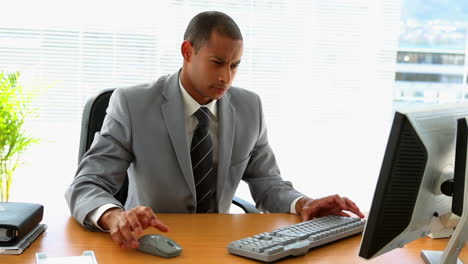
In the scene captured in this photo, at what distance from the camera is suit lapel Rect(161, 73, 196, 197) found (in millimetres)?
2158

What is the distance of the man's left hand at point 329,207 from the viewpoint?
6.45 ft

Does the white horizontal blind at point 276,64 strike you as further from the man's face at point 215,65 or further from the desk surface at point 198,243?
the desk surface at point 198,243

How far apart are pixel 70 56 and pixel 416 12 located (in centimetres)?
254

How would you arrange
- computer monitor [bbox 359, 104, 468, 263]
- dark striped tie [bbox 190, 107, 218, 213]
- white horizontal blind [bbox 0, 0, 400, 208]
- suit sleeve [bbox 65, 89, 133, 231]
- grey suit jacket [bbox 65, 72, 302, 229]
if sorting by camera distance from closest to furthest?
computer monitor [bbox 359, 104, 468, 263] → suit sleeve [bbox 65, 89, 133, 231] → grey suit jacket [bbox 65, 72, 302, 229] → dark striped tie [bbox 190, 107, 218, 213] → white horizontal blind [bbox 0, 0, 400, 208]

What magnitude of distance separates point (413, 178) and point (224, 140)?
1062mm

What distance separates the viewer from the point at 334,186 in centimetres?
463

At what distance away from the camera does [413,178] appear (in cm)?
129

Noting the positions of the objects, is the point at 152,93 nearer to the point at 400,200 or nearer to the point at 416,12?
the point at 400,200

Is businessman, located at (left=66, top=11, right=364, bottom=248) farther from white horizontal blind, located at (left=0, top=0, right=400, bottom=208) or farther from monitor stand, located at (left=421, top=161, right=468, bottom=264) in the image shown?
white horizontal blind, located at (left=0, top=0, right=400, bottom=208)

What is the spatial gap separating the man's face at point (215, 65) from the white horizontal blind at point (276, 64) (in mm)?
2060

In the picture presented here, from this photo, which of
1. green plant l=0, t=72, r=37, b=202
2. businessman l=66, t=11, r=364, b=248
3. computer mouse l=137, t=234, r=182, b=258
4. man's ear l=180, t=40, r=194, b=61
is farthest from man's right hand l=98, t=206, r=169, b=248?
green plant l=0, t=72, r=37, b=202

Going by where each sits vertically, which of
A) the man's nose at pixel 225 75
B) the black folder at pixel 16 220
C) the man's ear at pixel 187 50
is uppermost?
the man's ear at pixel 187 50

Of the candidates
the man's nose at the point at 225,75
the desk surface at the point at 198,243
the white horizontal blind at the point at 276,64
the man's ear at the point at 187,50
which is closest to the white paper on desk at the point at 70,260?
the desk surface at the point at 198,243

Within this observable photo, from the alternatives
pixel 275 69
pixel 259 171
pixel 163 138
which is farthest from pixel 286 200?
pixel 275 69
